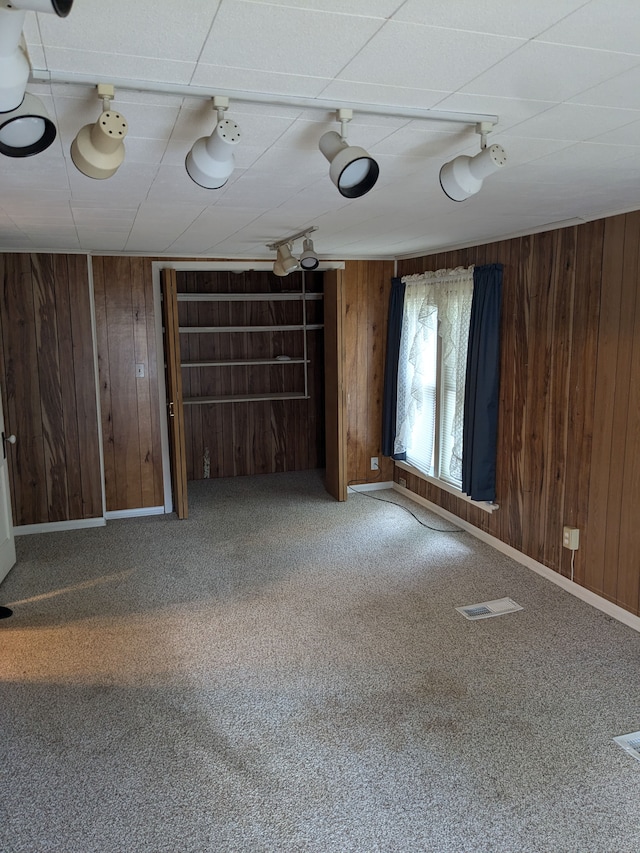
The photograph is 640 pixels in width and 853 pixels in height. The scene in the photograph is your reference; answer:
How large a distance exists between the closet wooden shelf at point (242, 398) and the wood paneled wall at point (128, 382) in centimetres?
78

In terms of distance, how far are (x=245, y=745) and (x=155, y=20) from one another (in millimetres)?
2450

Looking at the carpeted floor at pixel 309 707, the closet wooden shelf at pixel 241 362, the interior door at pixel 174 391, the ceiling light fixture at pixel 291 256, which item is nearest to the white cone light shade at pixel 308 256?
the ceiling light fixture at pixel 291 256

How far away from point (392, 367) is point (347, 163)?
165 inches

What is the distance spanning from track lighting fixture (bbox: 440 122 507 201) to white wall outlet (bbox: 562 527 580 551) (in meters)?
2.57

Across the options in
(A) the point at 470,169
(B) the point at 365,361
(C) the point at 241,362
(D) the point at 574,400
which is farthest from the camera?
(C) the point at 241,362

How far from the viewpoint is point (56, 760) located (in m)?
2.46

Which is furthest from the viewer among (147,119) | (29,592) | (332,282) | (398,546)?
(332,282)

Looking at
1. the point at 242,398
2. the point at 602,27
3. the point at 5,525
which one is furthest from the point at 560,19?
the point at 242,398

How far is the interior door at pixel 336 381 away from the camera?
5.45 m

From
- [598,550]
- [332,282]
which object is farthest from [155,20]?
[332,282]

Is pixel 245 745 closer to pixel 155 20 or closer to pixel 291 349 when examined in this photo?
pixel 155 20

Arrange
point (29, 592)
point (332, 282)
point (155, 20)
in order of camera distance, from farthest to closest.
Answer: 1. point (332, 282)
2. point (29, 592)
3. point (155, 20)

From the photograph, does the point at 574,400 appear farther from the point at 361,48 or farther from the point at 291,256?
the point at 361,48

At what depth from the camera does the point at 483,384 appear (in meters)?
4.42
